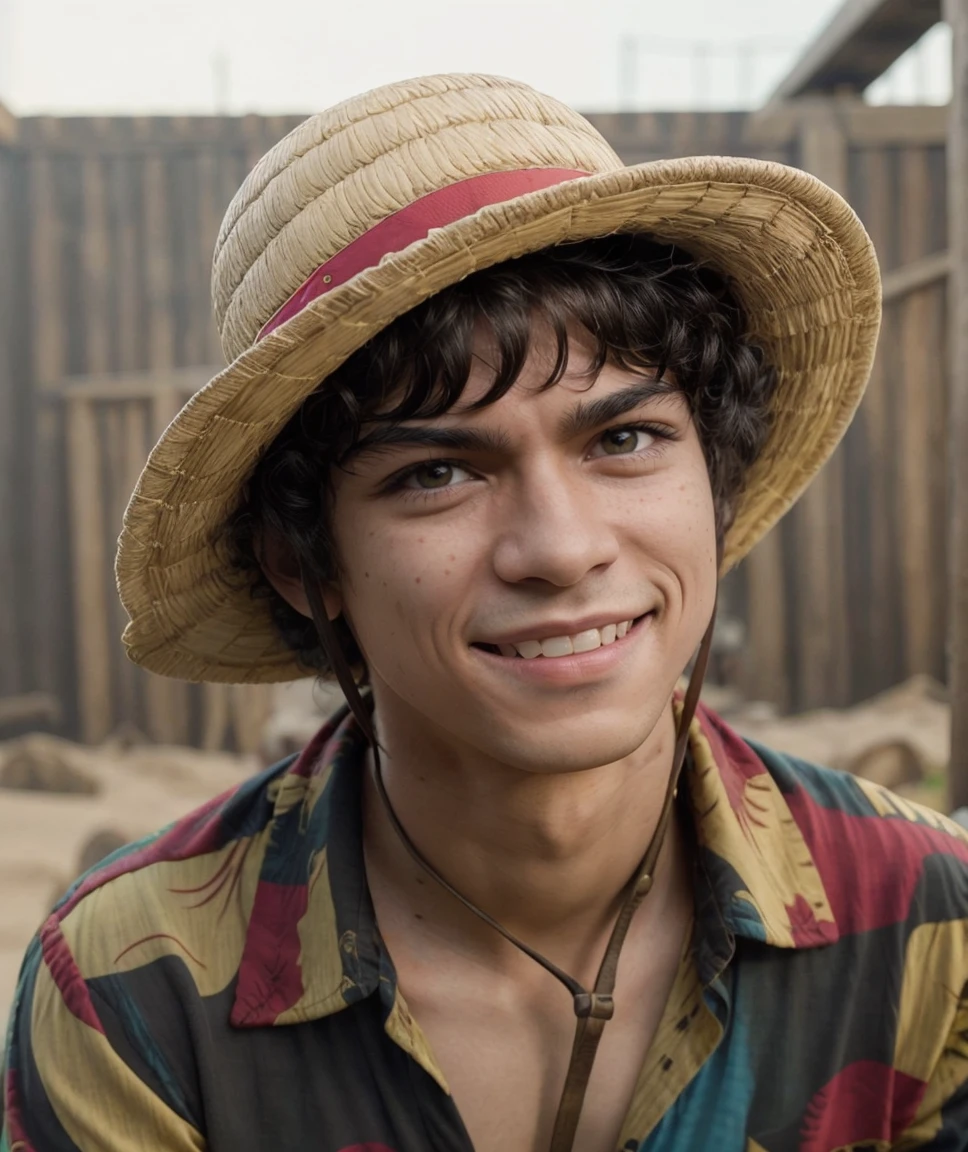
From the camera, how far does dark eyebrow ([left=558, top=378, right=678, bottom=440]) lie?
1.53m

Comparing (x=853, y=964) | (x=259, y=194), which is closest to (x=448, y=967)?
(x=853, y=964)

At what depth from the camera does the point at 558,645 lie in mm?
1521

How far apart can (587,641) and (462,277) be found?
430 mm

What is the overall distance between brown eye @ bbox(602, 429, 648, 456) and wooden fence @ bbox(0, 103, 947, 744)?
438cm

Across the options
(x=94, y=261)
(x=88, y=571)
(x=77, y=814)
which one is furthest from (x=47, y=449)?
(x=77, y=814)

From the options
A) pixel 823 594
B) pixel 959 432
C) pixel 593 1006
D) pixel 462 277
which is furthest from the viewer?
pixel 823 594

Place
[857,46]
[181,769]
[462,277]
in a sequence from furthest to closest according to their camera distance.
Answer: [181,769] → [857,46] → [462,277]

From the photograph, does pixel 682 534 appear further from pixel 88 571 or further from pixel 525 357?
pixel 88 571

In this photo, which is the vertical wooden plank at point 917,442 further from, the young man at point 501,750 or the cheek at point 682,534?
the cheek at point 682,534

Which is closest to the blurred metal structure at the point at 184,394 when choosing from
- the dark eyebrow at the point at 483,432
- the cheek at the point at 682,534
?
the cheek at the point at 682,534

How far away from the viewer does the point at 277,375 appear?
1.50 metres

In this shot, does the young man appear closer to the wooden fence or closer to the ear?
the ear

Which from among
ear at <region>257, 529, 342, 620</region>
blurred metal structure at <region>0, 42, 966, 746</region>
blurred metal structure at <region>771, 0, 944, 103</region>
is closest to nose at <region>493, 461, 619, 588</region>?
ear at <region>257, 529, 342, 620</region>

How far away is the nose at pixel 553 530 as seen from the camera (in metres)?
1.46
